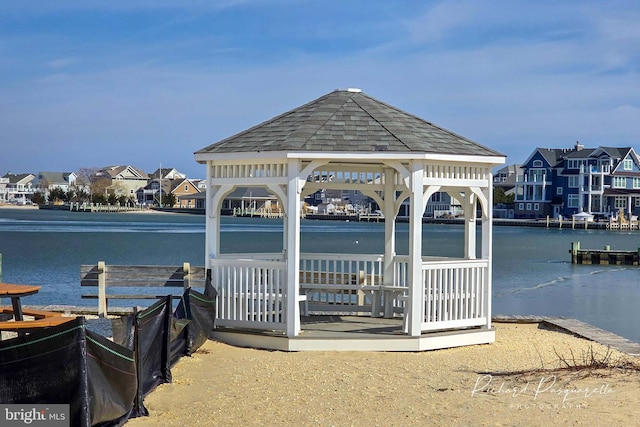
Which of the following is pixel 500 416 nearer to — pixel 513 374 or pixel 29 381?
pixel 513 374

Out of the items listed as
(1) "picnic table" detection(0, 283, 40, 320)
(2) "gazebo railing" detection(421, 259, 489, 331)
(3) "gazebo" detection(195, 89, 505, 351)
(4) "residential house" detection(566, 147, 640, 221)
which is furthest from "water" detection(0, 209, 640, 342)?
(1) "picnic table" detection(0, 283, 40, 320)

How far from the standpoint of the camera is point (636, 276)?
4697 cm

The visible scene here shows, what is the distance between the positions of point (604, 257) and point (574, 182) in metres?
58.8

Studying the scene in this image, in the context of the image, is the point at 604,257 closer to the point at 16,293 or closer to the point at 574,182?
the point at 16,293

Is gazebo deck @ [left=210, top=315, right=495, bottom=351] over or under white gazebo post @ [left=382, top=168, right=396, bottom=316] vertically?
under

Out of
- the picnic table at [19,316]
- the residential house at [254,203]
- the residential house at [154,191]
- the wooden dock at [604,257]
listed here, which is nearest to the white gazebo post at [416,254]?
the picnic table at [19,316]

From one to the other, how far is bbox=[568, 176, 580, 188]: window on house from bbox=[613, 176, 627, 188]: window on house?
4491 mm

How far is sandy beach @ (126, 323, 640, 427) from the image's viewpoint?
8.52 m

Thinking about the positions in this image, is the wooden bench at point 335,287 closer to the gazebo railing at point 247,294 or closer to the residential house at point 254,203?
the gazebo railing at point 247,294

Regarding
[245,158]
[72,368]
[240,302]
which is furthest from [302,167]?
[72,368]

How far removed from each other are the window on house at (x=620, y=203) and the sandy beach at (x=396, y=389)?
108729 millimetres

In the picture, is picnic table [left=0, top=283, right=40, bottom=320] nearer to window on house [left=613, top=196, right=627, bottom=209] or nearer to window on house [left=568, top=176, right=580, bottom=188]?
window on house [left=568, top=176, right=580, bottom=188]

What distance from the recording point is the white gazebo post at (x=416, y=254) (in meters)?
12.3

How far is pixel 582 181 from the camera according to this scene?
111 m
